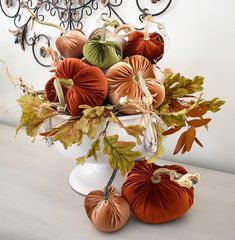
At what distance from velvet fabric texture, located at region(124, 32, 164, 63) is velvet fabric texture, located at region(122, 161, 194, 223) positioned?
205 mm

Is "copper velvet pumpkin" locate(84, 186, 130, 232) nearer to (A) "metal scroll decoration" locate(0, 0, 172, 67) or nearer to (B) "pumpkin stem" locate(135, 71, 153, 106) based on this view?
(B) "pumpkin stem" locate(135, 71, 153, 106)

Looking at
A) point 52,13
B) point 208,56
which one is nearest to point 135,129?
point 208,56

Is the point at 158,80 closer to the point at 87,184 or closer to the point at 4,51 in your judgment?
the point at 87,184

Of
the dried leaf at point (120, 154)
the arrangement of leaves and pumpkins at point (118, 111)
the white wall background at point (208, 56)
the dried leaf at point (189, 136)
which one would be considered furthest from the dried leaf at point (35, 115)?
the white wall background at point (208, 56)

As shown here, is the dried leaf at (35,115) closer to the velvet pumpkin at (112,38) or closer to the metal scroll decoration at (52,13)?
the velvet pumpkin at (112,38)

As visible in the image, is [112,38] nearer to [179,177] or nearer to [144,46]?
[144,46]

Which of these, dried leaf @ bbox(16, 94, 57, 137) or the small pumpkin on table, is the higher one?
dried leaf @ bbox(16, 94, 57, 137)

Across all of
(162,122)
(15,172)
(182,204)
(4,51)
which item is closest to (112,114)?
(162,122)

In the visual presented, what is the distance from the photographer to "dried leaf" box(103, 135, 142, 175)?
1.40ft

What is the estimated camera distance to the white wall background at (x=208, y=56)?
674mm

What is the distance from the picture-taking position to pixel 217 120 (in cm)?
73

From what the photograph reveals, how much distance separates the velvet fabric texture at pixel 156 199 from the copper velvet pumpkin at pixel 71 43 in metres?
0.23

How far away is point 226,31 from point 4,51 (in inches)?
25.9

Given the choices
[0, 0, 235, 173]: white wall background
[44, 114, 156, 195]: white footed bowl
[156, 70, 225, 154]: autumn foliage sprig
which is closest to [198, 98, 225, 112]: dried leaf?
[156, 70, 225, 154]: autumn foliage sprig
